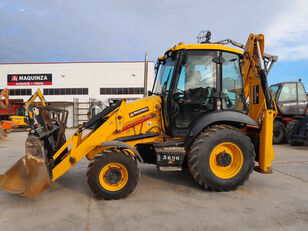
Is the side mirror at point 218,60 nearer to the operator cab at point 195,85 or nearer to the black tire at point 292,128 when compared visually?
the operator cab at point 195,85

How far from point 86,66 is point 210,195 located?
27.7 m

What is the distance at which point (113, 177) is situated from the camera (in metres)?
3.58

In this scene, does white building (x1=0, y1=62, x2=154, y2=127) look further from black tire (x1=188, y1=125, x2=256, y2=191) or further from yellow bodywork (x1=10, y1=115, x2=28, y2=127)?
black tire (x1=188, y1=125, x2=256, y2=191)

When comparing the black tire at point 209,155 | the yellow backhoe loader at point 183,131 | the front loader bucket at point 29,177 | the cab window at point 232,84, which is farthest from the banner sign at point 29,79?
the black tire at point 209,155

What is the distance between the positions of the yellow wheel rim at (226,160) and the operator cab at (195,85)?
619 mm

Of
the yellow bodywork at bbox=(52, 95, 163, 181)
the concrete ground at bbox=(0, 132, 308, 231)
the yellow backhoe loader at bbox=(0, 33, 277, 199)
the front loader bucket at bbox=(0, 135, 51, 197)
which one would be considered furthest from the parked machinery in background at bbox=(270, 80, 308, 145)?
the front loader bucket at bbox=(0, 135, 51, 197)

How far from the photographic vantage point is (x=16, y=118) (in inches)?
741

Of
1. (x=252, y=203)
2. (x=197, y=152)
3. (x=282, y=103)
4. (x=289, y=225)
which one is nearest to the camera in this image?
(x=289, y=225)

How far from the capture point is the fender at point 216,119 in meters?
3.83

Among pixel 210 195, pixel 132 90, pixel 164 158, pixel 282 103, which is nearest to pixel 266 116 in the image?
pixel 210 195

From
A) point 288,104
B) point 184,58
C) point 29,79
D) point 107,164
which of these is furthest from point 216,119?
point 29,79

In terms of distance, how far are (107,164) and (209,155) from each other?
1642 millimetres

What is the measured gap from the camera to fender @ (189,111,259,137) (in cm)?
383

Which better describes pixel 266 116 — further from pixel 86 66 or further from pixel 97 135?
pixel 86 66
